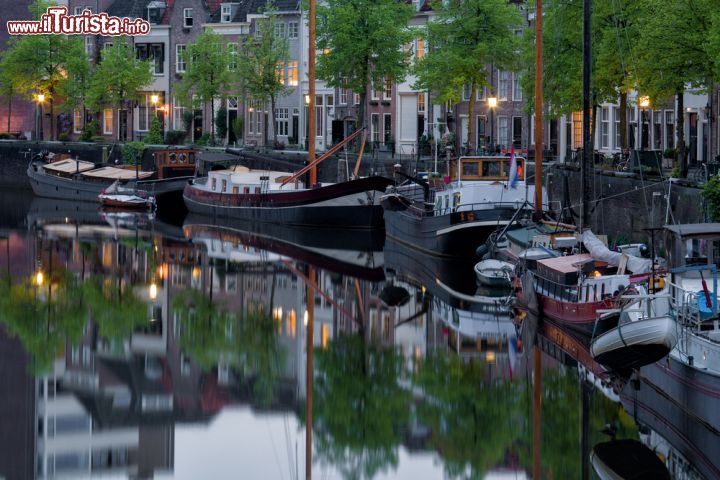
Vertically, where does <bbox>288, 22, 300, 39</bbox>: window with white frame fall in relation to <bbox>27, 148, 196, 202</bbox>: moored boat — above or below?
above

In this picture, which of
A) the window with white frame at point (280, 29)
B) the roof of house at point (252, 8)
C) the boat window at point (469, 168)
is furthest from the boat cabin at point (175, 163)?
the boat window at point (469, 168)

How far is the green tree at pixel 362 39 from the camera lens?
69.8 metres

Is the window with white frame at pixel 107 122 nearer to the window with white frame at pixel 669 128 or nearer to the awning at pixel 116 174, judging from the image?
the awning at pixel 116 174

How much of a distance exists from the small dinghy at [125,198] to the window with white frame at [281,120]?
56.3 feet

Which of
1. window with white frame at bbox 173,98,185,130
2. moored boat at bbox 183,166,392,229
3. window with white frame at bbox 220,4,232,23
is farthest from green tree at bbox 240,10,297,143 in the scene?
moored boat at bbox 183,166,392,229

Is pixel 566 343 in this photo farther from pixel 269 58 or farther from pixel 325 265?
pixel 269 58

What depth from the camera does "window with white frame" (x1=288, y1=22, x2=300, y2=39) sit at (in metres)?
88.1

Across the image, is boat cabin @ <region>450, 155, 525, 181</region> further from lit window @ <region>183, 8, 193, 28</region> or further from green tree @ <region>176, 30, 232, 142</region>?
lit window @ <region>183, 8, 193, 28</region>

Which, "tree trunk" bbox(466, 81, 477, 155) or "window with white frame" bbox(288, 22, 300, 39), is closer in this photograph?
"tree trunk" bbox(466, 81, 477, 155)

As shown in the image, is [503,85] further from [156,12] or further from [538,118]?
[156,12]

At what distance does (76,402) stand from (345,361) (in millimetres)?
5914

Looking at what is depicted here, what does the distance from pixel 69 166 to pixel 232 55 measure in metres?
13.2

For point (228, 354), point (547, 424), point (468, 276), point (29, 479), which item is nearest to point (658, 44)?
point (468, 276)

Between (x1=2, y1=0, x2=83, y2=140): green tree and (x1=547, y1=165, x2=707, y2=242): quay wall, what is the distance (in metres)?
50.4
